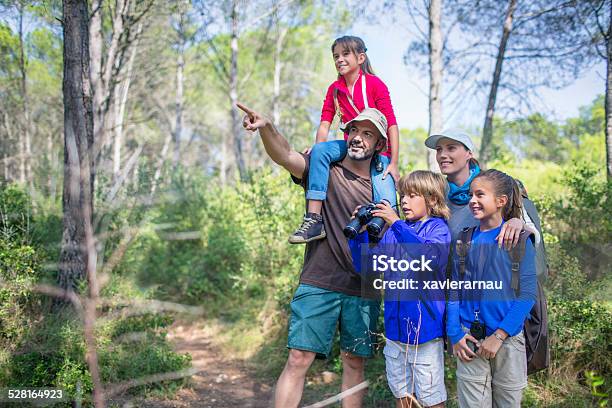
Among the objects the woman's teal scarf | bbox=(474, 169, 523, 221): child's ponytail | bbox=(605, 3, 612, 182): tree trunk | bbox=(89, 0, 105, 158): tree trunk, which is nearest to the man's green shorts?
the woman's teal scarf

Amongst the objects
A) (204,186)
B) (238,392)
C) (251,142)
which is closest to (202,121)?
(251,142)

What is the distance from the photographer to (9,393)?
12.3 ft

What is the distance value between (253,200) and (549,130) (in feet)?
19.2

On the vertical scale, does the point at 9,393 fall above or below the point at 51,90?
below

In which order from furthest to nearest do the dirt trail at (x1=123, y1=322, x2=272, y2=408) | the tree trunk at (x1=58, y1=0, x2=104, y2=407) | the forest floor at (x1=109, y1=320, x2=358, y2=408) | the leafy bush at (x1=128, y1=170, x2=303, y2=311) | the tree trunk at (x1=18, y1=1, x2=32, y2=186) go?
1. the tree trunk at (x1=18, y1=1, x2=32, y2=186)
2. the leafy bush at (x1=128, y1=170, x2=303, y2=311)
3. the tree trunk at (x1=58, y1=0, x2=104, y2=407)
4. the dirt trail at (x1=123, y1=322, x2=272, y2=408)
5. the forest floor at (x1=109, y1=320, x2=358, y2=408)

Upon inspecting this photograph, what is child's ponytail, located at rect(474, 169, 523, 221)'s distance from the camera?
8.79 feet

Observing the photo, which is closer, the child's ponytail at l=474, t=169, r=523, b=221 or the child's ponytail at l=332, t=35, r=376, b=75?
the child's ponytail at l=474, t=169, r=523, b=221

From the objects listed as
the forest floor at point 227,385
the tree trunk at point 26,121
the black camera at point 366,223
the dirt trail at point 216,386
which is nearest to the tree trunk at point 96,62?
the tree trunk at point 26,121

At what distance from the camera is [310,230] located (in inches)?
116

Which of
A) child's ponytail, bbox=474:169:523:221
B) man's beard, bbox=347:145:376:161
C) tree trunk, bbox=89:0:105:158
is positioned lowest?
child's ponytail, bbox=474:169:523:221

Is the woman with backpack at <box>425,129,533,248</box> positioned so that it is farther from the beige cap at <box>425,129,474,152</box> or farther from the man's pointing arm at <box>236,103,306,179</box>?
the man's pointing arm at <box>236,103,306,179</box>

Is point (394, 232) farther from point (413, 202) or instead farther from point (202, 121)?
point (202, 121)

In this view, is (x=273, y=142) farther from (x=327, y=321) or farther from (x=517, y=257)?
(x=517, y=257)

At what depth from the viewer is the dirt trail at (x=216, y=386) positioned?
4.57m
